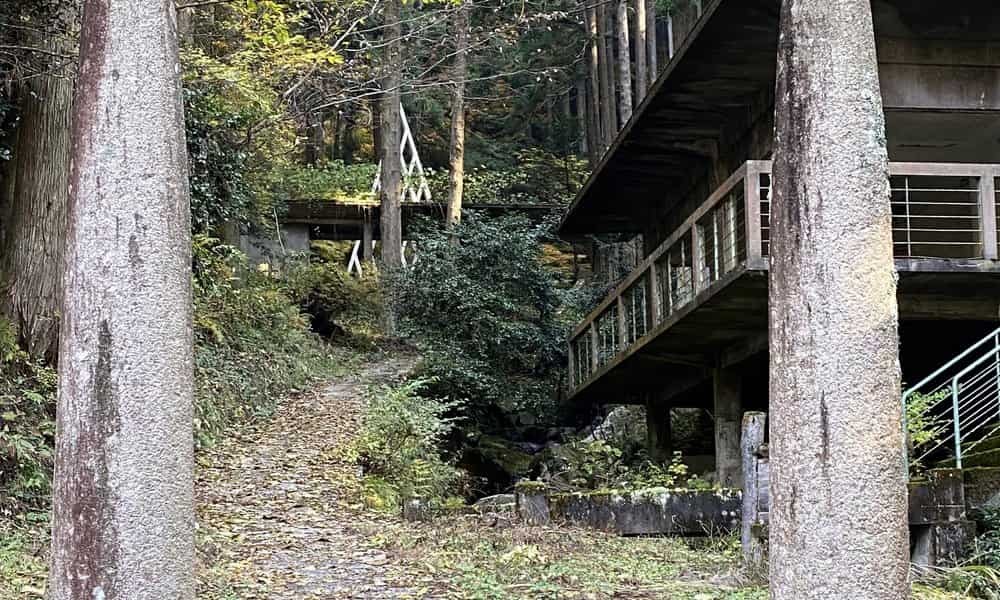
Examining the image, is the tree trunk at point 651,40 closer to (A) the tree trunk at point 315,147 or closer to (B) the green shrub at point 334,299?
(A) the tree trunk at point 315,147

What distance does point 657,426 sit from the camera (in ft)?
68.7

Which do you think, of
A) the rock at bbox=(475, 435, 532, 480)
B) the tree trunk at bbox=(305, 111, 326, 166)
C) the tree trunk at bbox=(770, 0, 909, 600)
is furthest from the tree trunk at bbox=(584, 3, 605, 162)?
the tree trunk at bbox=(770, 0, 909, 600)

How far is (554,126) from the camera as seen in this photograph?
138 feet

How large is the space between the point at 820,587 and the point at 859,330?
135cm

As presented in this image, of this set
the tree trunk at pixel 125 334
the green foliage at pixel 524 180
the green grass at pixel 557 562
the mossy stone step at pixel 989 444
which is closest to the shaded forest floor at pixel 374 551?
the green grass at pixel 557 562

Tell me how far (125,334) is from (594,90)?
109ft

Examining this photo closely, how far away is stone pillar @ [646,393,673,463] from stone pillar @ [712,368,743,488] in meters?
4.70

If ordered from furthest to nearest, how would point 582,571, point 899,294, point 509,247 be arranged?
point 509,247 < point 899,294 < point 582,571

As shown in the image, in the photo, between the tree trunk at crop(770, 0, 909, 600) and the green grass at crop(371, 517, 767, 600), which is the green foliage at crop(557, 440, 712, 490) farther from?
the tree trunk at crop(770, 0, 909, 600)

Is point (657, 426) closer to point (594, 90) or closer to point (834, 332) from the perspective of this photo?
point (834, 332)

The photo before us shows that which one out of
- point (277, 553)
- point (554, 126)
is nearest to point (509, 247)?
point (277, 553)

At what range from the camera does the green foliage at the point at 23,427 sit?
32.1ft

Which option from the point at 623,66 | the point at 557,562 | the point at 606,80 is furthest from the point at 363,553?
the point at 606,80

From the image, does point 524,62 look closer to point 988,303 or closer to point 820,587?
point 988,303
